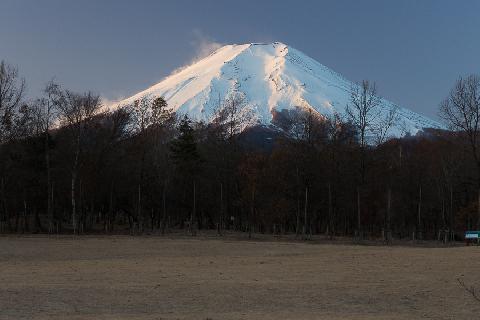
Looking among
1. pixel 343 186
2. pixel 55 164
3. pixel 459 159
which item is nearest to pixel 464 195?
pixel 459 159

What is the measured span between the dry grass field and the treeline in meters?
24.7

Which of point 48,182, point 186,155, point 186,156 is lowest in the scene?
point 48,182

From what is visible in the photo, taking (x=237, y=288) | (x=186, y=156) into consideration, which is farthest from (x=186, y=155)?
(x=237, y=288)

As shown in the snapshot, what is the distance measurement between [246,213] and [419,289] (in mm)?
47629

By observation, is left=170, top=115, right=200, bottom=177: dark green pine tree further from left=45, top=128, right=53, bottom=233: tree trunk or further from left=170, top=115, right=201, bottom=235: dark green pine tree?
left=45, top=128, right=53, bottom=233: tree trunk

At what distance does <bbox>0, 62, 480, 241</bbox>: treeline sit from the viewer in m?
50.6

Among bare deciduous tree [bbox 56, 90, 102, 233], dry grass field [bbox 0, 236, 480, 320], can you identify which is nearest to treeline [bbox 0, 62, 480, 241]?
bare deciduous tree [bbox 56, 90, 102, 233]

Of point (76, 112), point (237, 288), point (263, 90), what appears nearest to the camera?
point (237, 288)

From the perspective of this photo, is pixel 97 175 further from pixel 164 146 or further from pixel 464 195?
pixel 464 195

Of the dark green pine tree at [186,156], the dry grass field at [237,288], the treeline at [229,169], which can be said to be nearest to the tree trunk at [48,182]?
the treeline at [229,169]

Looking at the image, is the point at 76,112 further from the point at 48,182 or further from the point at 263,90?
the point at 263,90

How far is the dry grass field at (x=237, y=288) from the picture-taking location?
37.4 feet

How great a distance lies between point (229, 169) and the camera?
58594 millimetres

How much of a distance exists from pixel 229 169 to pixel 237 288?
43.7 metres
